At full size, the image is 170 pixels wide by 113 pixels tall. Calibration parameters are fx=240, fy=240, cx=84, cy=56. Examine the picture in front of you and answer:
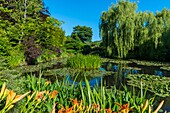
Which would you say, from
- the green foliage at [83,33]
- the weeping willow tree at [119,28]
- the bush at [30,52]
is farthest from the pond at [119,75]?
the green foliage at [83,33]

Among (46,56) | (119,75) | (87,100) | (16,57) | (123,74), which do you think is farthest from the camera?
(46,56)

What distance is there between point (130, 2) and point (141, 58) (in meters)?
5.26

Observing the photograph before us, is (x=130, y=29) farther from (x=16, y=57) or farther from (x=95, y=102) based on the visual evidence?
(x=95, y=102)

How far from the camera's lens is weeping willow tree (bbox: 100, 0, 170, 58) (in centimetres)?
2100

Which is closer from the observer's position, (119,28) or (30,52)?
(30,52)

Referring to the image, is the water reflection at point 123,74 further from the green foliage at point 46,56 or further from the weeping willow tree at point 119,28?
the weeping willow tree at point 119,28

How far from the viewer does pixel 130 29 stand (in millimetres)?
20906

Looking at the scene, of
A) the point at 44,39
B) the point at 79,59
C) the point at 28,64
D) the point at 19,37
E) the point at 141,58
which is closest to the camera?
the point at 79,59

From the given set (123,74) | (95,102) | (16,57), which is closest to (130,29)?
(123,74)

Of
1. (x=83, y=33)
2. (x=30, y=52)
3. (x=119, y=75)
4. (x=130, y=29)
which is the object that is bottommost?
(x=119, y=75)

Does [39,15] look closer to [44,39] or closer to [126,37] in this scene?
[44,39]

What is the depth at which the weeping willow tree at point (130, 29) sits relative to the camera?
2100 centimetres

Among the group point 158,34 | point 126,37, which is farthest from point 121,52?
point 158,34

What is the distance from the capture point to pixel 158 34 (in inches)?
821
